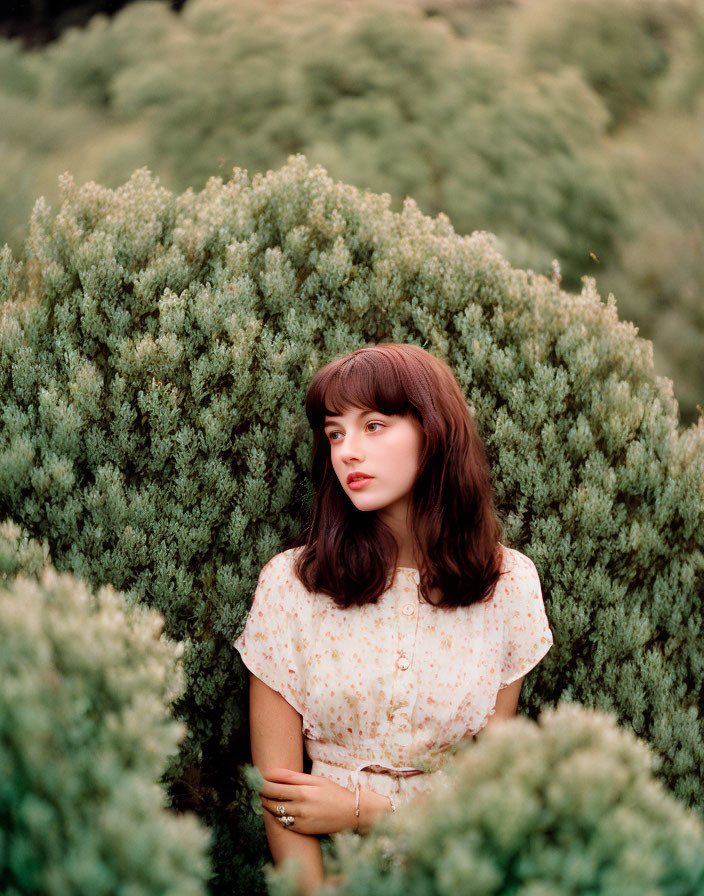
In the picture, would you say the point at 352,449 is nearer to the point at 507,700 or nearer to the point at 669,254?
the point at 507,700

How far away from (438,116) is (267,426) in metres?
5.53

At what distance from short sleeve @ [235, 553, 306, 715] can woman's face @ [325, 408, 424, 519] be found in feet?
1.18

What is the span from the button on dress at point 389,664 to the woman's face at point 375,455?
11.8 inches

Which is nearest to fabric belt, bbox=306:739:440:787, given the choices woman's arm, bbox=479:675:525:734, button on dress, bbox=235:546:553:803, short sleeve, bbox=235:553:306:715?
button on dress, bbox=235:546:553:803

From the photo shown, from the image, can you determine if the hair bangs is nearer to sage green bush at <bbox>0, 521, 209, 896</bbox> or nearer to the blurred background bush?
sage green bush at <bbox>0, 521, 209, 896</bbox>

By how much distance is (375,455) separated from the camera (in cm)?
213

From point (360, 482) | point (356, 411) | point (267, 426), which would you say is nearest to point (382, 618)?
point (360, 482)

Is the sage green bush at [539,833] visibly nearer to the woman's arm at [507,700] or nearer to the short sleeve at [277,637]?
the short sleeve at [277,637]

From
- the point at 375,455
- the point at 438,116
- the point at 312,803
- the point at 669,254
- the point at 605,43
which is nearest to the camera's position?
the point at 312,803

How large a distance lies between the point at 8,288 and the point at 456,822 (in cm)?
237

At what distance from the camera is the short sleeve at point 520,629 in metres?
2.29

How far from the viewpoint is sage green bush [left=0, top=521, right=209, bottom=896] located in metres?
1.10

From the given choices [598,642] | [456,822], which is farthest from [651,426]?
[456,822]

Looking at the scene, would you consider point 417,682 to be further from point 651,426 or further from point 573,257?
point 573,257
